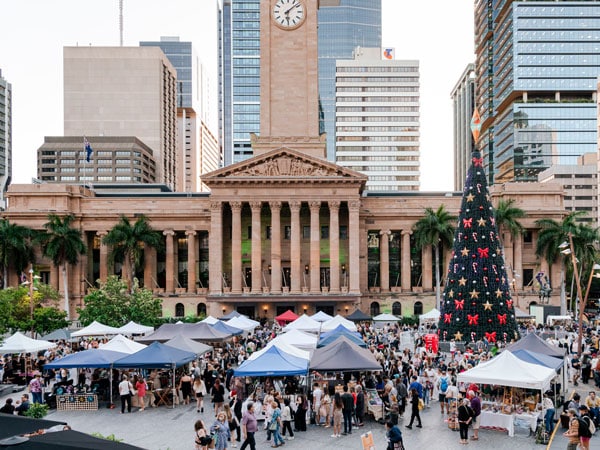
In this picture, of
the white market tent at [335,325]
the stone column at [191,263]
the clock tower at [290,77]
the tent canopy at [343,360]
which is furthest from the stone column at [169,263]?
the tent canopy at [343,360]

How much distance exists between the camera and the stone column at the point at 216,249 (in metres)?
69.6

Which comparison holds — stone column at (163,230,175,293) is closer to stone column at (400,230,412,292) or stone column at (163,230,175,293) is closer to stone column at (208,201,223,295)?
stone column at (208,201,223,295)

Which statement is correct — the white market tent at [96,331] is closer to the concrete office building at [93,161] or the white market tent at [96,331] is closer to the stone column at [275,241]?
the stone column at [275,241]

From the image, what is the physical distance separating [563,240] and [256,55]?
121 meters

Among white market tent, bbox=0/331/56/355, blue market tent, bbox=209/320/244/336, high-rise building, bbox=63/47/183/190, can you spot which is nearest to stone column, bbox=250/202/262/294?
blue market tent, bbox=209/320/244/336

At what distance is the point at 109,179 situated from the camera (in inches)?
6501

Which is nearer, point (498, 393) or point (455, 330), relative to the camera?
point (498, 393)

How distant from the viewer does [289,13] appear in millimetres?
76750

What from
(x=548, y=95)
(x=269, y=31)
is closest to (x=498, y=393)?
(x=269, y=31)

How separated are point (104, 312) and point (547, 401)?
1477 inches

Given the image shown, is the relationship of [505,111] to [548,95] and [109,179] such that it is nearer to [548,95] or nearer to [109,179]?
[548,95]

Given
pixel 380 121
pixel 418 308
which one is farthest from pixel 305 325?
pixel 380 121

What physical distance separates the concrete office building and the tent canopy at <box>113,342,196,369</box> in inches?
5592

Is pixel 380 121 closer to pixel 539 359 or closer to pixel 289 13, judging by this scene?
pixel 289 13
